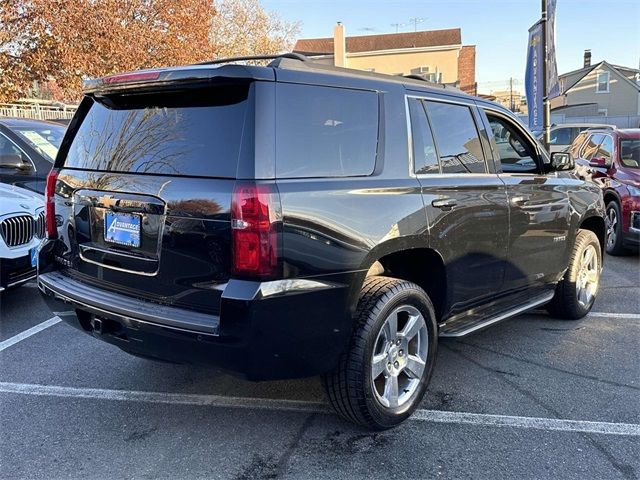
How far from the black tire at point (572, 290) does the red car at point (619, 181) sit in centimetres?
236

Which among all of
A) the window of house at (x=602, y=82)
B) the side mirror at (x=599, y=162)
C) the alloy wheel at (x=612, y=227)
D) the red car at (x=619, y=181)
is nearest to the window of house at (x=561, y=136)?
the red car at (x=619, y=181)

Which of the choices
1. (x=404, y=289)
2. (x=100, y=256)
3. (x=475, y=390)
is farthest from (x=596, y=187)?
(x=100, y=256)

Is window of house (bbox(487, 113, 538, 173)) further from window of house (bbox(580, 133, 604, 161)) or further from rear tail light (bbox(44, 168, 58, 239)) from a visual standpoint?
window of house (bbox(580, 133, 604, 161))

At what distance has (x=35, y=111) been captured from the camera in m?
16.8

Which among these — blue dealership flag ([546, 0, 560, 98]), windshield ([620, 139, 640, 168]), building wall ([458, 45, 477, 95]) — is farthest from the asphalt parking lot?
building wall ([458, 45, 477, 95])

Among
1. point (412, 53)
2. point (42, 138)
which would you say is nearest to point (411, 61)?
point (412, 53)

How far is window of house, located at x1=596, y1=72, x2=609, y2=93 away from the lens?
41.5 meters

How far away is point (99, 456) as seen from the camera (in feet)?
9.68

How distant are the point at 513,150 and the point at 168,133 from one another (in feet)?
9.56

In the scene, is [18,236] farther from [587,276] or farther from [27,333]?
[587,276]

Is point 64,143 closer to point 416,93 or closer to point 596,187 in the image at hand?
point 416,93

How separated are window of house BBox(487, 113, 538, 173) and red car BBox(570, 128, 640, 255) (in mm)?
2859

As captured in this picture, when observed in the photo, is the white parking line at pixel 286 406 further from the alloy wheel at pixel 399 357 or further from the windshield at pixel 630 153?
the windshield at pixel 630 153

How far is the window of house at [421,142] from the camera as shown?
3.42 metres
